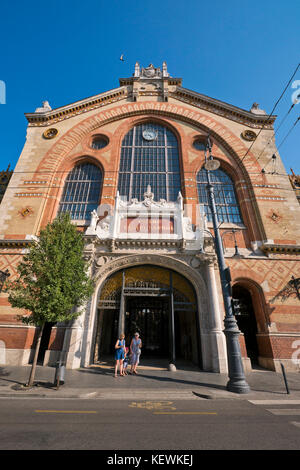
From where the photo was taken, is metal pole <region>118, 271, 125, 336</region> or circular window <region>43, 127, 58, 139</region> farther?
circular window <region>43, 127, 58, 139</region>

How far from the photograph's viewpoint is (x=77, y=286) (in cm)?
895

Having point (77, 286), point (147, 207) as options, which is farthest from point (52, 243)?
point (147, 207)

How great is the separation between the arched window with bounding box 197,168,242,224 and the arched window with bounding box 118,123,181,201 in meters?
1.85

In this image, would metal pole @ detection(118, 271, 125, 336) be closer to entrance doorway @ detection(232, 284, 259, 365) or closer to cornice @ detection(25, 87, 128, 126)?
entrance doorway @ detection(232, 284, 259, 365)

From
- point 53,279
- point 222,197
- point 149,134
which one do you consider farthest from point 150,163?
point 53,279

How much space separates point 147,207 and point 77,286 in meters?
6.89

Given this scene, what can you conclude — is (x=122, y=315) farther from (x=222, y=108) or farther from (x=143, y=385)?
(x=222, y=108)

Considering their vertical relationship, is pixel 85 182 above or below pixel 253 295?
above

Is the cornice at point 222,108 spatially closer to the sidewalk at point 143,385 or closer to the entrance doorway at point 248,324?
the entrance doorway at point 248,324

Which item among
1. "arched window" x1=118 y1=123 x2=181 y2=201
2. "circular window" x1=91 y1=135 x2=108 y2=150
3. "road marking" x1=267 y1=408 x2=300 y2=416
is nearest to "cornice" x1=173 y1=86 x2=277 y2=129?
"arched window" x1=118 y1=123 x2=181 y2=201

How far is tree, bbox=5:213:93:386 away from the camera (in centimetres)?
816

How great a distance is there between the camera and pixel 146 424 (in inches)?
165

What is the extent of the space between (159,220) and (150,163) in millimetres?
6573
